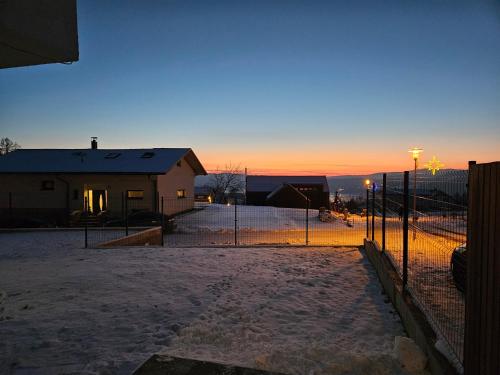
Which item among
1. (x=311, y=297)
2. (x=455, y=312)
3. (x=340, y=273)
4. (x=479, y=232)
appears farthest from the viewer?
(x=340, y=273)

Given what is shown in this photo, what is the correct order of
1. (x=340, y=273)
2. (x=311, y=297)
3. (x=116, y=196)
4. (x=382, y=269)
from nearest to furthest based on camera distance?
(x=311, y=297) → (x=382, y=269) → (x=340, y=273) → (x=116, y=196)

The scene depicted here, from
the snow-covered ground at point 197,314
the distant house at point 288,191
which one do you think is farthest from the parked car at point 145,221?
the distant house at point 288,191

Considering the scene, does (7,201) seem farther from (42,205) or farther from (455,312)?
(455,312)

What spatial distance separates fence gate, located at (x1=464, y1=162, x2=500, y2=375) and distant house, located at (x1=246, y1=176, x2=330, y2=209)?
40.8 metres

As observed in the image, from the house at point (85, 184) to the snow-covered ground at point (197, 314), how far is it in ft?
49.5

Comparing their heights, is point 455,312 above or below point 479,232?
below

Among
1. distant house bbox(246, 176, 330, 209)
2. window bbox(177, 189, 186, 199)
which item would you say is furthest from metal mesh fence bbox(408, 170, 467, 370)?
distant house bbox(246, 176, 330, 209)

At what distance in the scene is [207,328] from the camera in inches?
193

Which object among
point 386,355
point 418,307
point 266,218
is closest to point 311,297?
point 418,307

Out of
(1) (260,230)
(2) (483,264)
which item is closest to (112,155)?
(1) (260,230)

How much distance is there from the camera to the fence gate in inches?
103

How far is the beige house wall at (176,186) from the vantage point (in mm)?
25156

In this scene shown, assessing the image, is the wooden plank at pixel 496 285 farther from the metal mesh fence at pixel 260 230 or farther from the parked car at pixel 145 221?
the parked car at pixel 145 221

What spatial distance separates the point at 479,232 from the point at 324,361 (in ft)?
7.00
